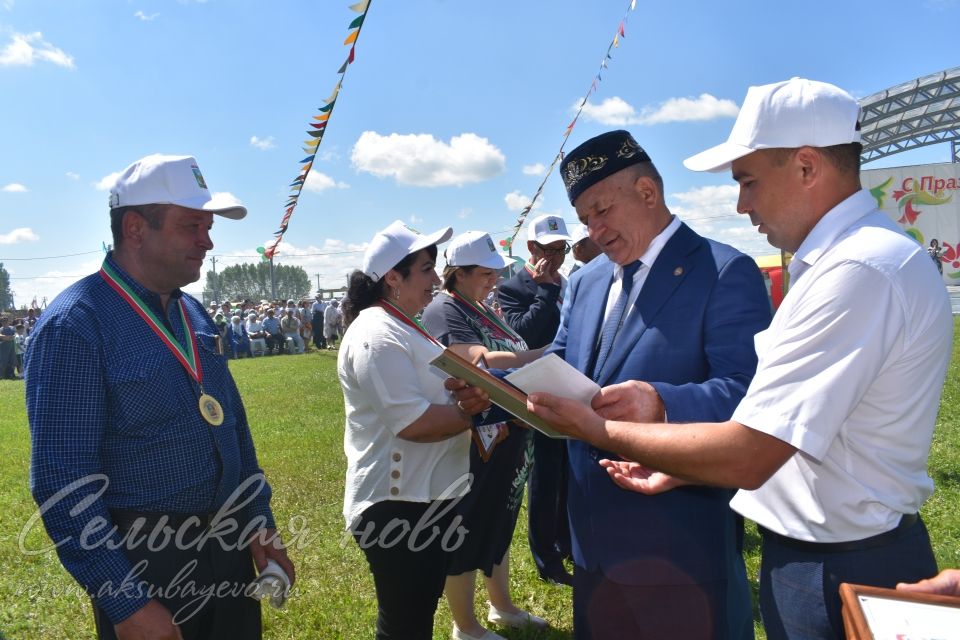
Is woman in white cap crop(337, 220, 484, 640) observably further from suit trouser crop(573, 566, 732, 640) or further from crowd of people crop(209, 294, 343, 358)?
crowd of people crop(209, 294, 343, 358)

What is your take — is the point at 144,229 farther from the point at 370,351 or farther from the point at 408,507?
the point at 408,507

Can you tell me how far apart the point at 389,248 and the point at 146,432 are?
1387 millimetres

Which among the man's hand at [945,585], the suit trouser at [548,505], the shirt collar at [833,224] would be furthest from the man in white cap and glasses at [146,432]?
the suit trouser at [548,505]

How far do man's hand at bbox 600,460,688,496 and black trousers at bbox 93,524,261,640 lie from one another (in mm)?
1436

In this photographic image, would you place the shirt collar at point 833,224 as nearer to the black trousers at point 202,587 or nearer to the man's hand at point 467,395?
the man's hand at point 467,395

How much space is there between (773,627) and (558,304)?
308 centimetres

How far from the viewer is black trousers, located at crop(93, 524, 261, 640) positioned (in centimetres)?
217

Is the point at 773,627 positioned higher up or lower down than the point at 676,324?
lower down

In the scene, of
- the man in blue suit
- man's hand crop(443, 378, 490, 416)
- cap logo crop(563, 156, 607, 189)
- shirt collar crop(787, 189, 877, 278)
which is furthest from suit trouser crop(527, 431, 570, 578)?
shirt collar crop(787, 189, 877, 278)

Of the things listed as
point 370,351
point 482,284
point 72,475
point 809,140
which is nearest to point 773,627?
point 809,140

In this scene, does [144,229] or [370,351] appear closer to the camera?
[144,229]

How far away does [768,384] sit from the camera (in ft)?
4.73

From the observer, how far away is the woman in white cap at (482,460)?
3.72 m

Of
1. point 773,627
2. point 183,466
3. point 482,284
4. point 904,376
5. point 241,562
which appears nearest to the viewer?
point 904,376
